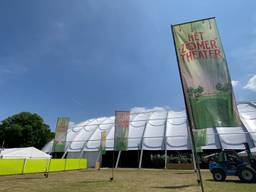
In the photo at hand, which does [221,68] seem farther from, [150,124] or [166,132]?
[150,124]

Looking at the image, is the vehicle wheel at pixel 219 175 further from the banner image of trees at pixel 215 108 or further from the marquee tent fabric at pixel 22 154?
the marquee tent fabric at pixel 22 154

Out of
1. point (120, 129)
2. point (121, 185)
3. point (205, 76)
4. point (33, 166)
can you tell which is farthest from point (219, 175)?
point (33, 166)

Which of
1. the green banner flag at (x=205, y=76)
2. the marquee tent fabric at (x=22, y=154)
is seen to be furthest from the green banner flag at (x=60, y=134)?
the green banner flag at (x=205, y=76)

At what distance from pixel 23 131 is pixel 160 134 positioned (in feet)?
111

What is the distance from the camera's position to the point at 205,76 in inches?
225

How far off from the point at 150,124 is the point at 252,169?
25463 mm

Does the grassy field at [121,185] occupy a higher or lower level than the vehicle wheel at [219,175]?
lower

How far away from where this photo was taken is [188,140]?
31.3 metres

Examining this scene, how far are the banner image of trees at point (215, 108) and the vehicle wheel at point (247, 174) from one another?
926 centimetres

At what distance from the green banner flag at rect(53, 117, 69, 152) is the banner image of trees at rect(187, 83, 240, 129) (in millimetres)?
17442

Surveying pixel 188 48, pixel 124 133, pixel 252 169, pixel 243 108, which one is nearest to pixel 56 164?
pixel 124 133

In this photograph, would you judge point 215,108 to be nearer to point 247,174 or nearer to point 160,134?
point 247,174

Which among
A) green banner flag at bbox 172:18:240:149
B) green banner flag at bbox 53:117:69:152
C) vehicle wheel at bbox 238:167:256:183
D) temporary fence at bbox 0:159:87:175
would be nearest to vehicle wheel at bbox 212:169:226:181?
vehicle wheel at bbox 238:167:256:183

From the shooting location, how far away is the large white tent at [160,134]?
29.6 m
